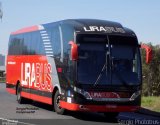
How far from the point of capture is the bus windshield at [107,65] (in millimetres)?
17250

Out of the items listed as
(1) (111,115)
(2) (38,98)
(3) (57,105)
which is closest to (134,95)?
(1) (111,115)

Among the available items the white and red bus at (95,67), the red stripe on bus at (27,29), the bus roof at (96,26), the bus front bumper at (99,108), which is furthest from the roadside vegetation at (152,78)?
the bus front bumper at (99,108)

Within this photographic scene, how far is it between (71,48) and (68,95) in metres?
1.80

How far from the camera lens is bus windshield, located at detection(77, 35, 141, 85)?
56.6ft

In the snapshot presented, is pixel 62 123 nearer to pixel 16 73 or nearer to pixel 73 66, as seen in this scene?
pixel 73 66

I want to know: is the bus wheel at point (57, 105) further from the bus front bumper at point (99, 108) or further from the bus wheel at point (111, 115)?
the bus wheel at point (111, 115)

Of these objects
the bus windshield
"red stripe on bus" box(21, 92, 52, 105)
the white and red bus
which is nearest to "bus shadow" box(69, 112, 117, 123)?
the white and red bus

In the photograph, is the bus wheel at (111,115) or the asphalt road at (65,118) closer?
the asphalt road at (65,118)

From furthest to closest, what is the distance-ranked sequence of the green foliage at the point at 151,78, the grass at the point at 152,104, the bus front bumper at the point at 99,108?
the green foliage at the point at 151,78, the grass at the point at 152,104, the bus front bumper at the point at 99,108

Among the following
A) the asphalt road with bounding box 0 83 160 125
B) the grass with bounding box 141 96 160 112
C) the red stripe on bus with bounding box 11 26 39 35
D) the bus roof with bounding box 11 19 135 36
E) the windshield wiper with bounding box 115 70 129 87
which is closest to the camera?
the asphalt road with bounding box 0 83 160 125

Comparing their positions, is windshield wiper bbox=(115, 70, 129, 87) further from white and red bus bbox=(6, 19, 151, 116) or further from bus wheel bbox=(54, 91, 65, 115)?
bus wheel bbox=(54, 91, 65, 115)

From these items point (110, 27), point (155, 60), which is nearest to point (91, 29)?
point (110, 27)

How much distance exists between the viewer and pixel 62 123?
640 inches

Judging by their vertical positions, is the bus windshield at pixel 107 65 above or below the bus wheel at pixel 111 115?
above
